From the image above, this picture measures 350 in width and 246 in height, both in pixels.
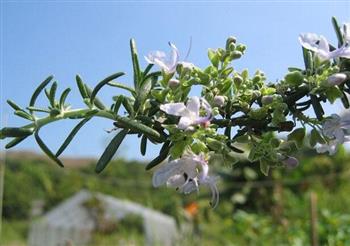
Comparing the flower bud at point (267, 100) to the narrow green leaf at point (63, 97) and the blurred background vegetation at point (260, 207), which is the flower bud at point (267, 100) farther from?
the narrow green leaf at point (63, 97)

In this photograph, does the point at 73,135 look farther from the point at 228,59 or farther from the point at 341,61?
the point at 341,61

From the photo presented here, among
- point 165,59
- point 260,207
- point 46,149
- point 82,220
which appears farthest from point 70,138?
point 82,220

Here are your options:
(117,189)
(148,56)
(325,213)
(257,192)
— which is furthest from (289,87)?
(117,189)

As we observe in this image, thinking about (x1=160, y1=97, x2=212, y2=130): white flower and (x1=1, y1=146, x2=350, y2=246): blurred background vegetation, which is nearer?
(x1=160, y1=97, x2=212, y2=130): white flower

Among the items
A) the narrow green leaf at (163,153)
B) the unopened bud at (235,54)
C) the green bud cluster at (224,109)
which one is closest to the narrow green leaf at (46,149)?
the green bud cluster at (224,109)

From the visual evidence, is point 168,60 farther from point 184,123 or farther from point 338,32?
point 338,32

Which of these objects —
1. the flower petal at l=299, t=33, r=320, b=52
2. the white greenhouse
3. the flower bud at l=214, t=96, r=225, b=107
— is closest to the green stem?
the flower bud at l=214, t=96, r=225, b=107

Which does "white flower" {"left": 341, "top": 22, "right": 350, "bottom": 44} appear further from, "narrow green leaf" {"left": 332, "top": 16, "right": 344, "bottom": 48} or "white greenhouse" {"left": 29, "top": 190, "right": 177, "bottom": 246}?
"white greenhouse" {"left": 29, "top": 190, "right": 177, "bottom": 246}
